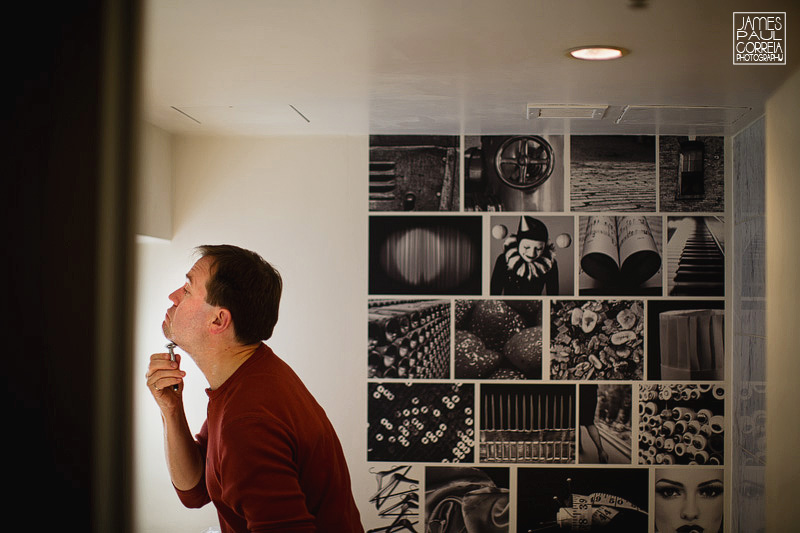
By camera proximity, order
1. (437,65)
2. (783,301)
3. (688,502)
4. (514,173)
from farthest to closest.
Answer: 1. (514,173)
2. (688,502)
3. (437,65)
4. (783,301)

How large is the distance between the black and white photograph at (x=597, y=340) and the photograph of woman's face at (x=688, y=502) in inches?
19.6

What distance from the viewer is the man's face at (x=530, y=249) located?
328 centimetres

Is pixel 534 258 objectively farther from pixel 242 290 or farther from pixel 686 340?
pixel 242 290

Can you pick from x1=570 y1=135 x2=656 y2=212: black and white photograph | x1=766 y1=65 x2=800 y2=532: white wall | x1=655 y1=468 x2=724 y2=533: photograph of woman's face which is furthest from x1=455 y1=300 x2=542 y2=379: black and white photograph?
x1=766 y1=65 x2=800 y2=532: white wall

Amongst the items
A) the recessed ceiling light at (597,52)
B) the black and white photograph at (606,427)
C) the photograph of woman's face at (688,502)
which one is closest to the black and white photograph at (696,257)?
the black and white photograph at (606,427)

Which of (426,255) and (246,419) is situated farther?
(426,255)

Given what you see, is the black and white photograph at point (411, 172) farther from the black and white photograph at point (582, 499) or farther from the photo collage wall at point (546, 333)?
the black and white photograph at point (582, 499)

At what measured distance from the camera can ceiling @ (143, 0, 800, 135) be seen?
1.72m

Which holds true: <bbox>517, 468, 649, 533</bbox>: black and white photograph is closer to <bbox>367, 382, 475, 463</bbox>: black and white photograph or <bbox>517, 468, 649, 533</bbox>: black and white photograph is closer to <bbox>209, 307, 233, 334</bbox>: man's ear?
<bbox>367, 382, 475, 463</bbox>: black and white photograph

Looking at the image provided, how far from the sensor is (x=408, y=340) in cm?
327

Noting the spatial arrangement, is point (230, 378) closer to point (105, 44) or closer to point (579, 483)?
point (105, 44)

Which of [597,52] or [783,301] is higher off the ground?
[597,52]

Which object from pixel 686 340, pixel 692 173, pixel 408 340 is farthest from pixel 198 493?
pixel 692 173

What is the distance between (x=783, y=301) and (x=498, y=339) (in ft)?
4.68
